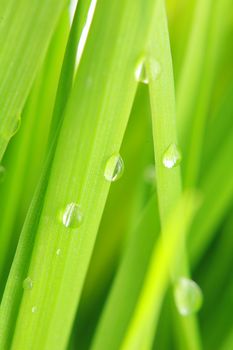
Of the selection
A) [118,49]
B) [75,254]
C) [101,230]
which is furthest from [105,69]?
[101,230]

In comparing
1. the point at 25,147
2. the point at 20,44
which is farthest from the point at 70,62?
the point at 25,147

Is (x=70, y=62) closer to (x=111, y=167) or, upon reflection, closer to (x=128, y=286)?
(x=111, y=167)

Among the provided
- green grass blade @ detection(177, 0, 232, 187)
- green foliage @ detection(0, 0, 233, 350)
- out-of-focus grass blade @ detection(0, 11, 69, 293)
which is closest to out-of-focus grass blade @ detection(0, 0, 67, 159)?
green foliage @ detection(0, 0, 233, 350)

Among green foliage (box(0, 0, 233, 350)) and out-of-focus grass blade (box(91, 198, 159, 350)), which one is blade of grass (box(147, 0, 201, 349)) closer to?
green foliage (box(0, 0, 233, 350))

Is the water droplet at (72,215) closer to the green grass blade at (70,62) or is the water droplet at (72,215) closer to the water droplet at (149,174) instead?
the green grass blade at (70,62)

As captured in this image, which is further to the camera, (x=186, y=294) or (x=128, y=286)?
(x=128, y=286)

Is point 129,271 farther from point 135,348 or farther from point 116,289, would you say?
point 135,348

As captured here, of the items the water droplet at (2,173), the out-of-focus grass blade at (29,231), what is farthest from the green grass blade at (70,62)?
the water droplet at (2,173)
